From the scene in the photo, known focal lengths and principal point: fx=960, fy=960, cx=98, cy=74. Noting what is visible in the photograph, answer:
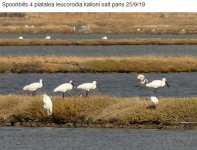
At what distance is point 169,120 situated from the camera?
27.8 metres

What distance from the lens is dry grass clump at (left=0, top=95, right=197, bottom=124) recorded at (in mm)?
27812

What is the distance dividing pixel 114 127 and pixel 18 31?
273 ft

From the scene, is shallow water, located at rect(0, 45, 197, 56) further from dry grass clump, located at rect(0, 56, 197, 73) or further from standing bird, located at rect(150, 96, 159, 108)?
standing bird, located at rect(150, 96, 159, 108)

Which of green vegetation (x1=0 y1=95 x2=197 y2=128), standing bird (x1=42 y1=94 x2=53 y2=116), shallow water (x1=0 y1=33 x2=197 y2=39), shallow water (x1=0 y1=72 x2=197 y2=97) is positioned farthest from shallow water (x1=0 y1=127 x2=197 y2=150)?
shallow water (x1=0 y1=33 x2=197 y2=39)

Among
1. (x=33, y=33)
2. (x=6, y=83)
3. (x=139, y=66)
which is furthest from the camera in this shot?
(x=33, y=33)

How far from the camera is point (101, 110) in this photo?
1113 inches

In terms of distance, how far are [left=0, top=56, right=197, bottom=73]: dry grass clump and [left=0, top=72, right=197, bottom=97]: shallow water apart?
50 centimetres

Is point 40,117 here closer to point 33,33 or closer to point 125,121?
point 125,121

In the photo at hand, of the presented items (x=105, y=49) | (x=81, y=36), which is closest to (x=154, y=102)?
(x=105, y=49)

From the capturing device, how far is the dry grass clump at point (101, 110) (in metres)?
27.8

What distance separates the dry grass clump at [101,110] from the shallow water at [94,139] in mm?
484

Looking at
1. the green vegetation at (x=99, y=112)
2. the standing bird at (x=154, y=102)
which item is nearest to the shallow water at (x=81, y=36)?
the green vegetation at (x=99, y=112)
